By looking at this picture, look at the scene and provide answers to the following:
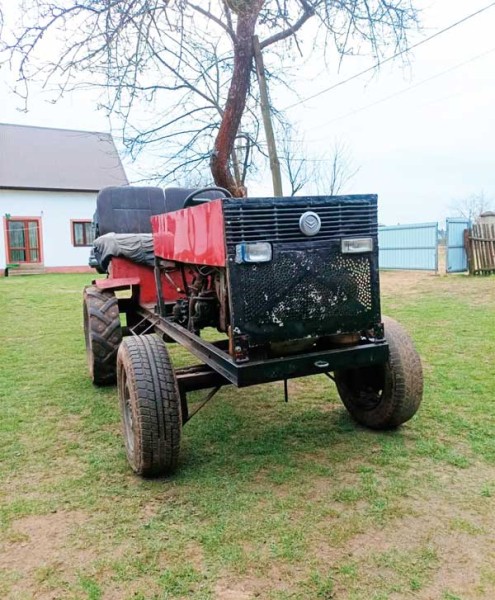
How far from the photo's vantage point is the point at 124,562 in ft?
7.13

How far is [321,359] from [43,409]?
259 cm

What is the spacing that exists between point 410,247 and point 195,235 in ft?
49.1

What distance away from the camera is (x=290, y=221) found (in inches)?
105

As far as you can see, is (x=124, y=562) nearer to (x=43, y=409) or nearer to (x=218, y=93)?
(x=43, y=409)

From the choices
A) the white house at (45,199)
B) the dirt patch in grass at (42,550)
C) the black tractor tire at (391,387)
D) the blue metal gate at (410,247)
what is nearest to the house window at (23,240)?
the white house at (45,199)

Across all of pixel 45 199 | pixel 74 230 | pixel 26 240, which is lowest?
pixel 26 240

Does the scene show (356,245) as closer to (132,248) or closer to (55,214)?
(132,248)

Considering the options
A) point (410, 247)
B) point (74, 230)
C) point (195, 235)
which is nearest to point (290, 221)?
point (195, 235)

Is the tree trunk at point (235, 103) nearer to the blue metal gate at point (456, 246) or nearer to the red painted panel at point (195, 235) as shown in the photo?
the red painted panel at point (195, 235)

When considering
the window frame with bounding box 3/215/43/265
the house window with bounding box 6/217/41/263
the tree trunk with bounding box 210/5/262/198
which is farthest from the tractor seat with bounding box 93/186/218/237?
the house window with bounding box 6/217/41/263

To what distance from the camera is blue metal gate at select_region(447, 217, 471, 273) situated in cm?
1466

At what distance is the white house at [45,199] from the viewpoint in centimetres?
2244

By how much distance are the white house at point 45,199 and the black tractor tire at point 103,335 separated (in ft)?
59.8

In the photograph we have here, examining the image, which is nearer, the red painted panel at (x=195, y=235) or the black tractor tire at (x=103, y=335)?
the red painted panel at (x=195, y=235)
